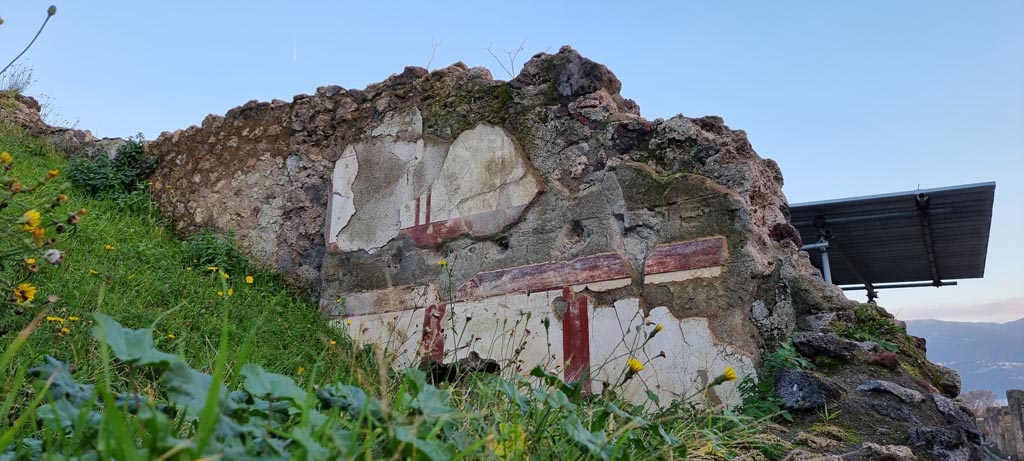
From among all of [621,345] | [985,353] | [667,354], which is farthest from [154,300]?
[985,353]

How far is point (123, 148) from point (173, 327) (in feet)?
12.3

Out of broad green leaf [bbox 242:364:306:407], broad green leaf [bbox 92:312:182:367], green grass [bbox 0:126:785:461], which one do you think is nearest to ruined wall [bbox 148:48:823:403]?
green grass [bbox 0:126:785:461]

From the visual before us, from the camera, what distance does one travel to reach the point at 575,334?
429cm

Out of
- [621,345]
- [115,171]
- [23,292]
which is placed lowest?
[621,345]

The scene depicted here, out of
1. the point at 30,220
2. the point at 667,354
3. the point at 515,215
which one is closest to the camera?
the point at 30,220

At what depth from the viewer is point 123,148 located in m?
6.70

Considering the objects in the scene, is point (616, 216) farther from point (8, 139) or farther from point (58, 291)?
point (8, 139)

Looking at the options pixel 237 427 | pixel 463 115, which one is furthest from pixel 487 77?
pixel 237 427

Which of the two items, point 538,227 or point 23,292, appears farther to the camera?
point 538,227

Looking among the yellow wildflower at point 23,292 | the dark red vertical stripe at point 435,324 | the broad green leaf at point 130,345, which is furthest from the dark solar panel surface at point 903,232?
the broad green leaf at point 130,345

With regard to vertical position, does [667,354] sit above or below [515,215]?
below

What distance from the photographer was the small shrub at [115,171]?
6.26m

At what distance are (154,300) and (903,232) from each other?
6.41 metres

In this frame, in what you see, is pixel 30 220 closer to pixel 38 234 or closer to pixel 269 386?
pixel 38 234
